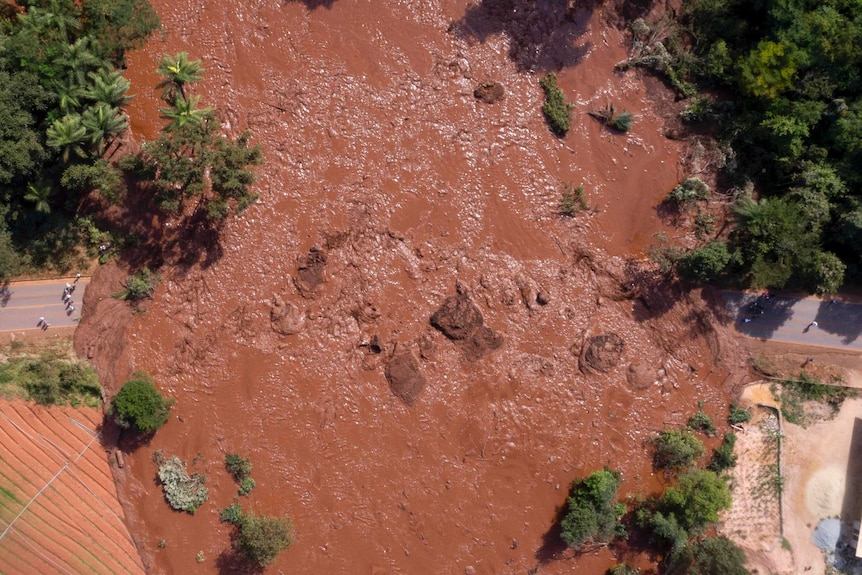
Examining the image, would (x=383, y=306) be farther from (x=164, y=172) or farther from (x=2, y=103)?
(x=2, y=103)

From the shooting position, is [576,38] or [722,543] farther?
[576,38]

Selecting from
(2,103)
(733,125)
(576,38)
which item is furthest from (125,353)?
(733,125)

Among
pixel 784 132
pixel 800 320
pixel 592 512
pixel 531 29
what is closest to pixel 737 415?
pixel 800 320

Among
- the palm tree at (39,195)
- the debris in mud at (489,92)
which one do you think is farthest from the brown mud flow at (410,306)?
the palm tree at (39,195)

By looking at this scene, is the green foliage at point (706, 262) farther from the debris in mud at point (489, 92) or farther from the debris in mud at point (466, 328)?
the debris in mud at point (489, 92)

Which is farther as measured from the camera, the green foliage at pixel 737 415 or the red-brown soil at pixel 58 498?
the green foliage at pixel 737 415

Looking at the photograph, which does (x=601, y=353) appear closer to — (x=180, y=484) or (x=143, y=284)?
(x=180, y=484)

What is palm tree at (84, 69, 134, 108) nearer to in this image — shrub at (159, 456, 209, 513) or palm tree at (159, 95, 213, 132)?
palm tree at (159, 95, 213, 132)

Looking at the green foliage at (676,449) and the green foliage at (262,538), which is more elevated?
the green foliage at (676,449)
